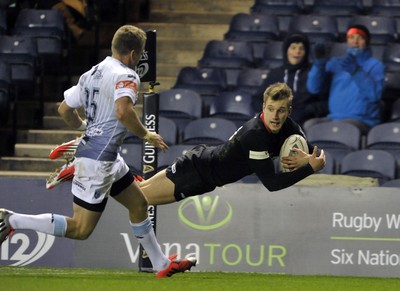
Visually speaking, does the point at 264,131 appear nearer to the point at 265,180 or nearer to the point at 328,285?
the point at 265,180

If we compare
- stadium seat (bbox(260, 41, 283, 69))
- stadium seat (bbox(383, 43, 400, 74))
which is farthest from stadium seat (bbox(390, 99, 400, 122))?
stadium seat (bbox(260, 41, 283, 69))

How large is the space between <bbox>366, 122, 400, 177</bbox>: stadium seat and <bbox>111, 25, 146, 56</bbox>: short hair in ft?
17.0

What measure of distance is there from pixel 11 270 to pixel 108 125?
2704mm

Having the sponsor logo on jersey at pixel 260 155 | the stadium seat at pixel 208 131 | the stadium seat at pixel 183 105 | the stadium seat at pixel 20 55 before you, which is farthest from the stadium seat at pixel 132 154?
the sponsor logo on jersey at pixel 260 155

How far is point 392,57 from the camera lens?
16641mm

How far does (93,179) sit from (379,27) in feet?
24.0

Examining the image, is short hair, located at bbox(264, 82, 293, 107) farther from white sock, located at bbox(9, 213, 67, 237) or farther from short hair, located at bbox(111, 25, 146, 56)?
white sock, located at bbox(9, 213, 67, 237)

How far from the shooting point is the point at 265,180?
11.4 m

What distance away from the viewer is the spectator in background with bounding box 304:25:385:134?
15586 mm

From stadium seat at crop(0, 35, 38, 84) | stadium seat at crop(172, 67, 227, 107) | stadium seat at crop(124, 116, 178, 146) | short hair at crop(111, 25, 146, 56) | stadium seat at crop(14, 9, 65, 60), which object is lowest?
stadium seat at crop(124, 116, 178, 146)

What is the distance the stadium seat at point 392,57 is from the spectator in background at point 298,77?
1234 millimetres

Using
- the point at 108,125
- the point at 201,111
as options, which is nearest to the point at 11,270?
the point at 108,125

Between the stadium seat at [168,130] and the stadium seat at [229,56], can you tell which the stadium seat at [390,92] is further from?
the stadium seat at [168,130]

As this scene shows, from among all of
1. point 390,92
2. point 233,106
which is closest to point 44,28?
point 233,106
